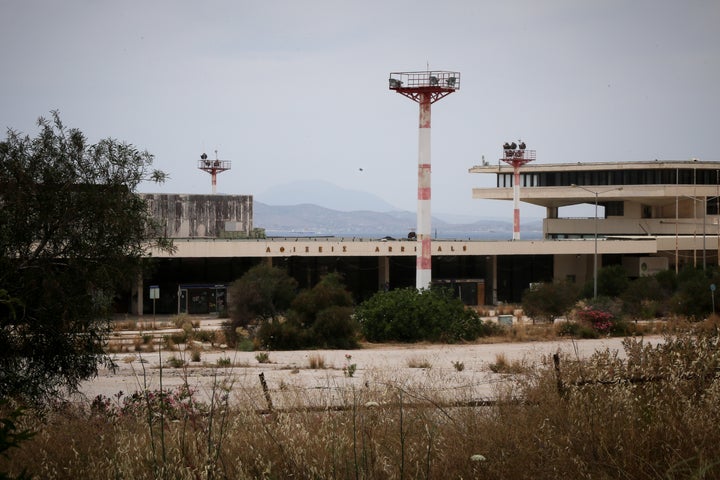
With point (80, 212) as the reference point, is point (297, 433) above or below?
below

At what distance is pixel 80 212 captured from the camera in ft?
52.7

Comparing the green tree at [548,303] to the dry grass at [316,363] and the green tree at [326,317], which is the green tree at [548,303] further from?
the dry grass at [316,363]

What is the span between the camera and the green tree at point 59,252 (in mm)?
14992

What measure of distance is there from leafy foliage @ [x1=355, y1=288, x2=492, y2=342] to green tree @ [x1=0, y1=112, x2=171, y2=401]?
53.4ft

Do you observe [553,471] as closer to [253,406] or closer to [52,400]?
[253,406]

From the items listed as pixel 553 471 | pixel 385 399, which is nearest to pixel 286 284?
pixel 385 399

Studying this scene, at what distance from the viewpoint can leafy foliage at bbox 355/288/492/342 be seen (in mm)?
32062

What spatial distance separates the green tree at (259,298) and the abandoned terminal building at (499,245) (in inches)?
298

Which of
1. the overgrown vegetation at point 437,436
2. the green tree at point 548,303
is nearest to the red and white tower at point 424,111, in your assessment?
the green tree at point 548,303

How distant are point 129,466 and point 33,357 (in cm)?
819

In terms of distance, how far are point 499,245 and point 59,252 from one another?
143 feet

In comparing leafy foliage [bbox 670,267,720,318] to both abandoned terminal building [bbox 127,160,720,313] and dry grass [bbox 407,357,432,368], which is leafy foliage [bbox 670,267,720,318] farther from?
dry grass [bbox 407,357,432,368]

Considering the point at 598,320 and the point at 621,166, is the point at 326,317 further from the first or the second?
the point at 621,166

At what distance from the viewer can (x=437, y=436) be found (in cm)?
897
